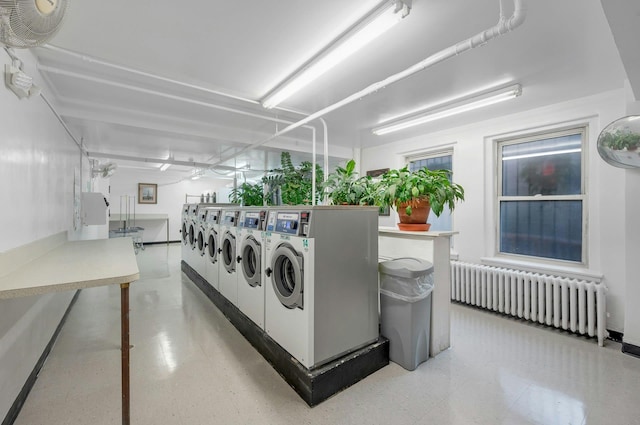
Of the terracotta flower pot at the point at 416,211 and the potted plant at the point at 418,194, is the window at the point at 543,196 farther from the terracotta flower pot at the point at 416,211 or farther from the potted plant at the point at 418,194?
the terracotta flower pot at the point at 416,211

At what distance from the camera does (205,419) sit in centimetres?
174

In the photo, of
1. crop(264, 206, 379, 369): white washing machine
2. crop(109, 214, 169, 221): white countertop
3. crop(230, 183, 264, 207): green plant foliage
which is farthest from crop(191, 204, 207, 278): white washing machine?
crop(109, 214, 169, 221): white countertop

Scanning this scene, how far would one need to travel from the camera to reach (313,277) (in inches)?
75.5

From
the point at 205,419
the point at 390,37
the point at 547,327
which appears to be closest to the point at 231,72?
the point at 390,37

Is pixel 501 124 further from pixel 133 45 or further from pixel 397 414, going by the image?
pixel 133 45

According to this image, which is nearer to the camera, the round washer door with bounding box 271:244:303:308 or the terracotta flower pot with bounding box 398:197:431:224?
the round washer door with bounding box 271:244:303:308

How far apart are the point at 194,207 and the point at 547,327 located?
5.46 m

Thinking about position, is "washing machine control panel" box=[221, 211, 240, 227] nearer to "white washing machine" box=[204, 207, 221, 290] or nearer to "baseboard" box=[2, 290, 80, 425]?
"white washing machine" box=[204, 207, 221, 290]

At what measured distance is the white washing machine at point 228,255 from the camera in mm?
3096

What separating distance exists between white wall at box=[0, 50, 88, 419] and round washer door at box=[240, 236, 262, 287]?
157 cm

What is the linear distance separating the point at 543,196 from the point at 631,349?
1.83 meters

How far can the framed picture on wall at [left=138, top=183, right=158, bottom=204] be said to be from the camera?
9.34 meters

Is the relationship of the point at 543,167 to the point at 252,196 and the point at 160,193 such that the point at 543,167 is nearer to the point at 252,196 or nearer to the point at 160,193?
the point at 252,196

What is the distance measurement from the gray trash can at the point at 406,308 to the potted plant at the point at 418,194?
0.45 metres
